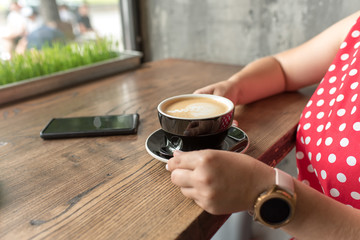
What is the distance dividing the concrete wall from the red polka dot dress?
2.00 ft

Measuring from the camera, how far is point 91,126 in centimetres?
75

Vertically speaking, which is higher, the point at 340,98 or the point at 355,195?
the point at 340,98

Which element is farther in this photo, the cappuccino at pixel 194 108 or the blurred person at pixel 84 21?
the blurred person at pixel 84 21

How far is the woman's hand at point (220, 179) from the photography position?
460 millimetres

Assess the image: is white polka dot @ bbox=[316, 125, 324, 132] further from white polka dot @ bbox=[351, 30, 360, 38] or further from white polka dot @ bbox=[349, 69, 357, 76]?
white polka dot @ bbox=[351, 30, 360, 38]

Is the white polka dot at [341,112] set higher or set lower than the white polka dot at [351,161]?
higher

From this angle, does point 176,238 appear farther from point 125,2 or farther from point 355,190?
point 125,2

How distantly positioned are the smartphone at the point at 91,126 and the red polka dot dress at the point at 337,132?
0.43 meters

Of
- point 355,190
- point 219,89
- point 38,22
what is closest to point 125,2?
point 38,22

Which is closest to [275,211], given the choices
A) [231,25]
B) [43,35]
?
[231,25]

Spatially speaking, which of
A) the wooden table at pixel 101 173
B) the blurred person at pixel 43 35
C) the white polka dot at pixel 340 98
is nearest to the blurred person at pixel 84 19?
the blurred person at pixel 43 35

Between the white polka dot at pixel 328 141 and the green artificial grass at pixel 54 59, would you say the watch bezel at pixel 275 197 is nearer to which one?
the white polka dot at pixel 328 141

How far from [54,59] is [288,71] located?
900 millimetres

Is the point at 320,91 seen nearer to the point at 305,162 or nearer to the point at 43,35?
the point at 305,162
